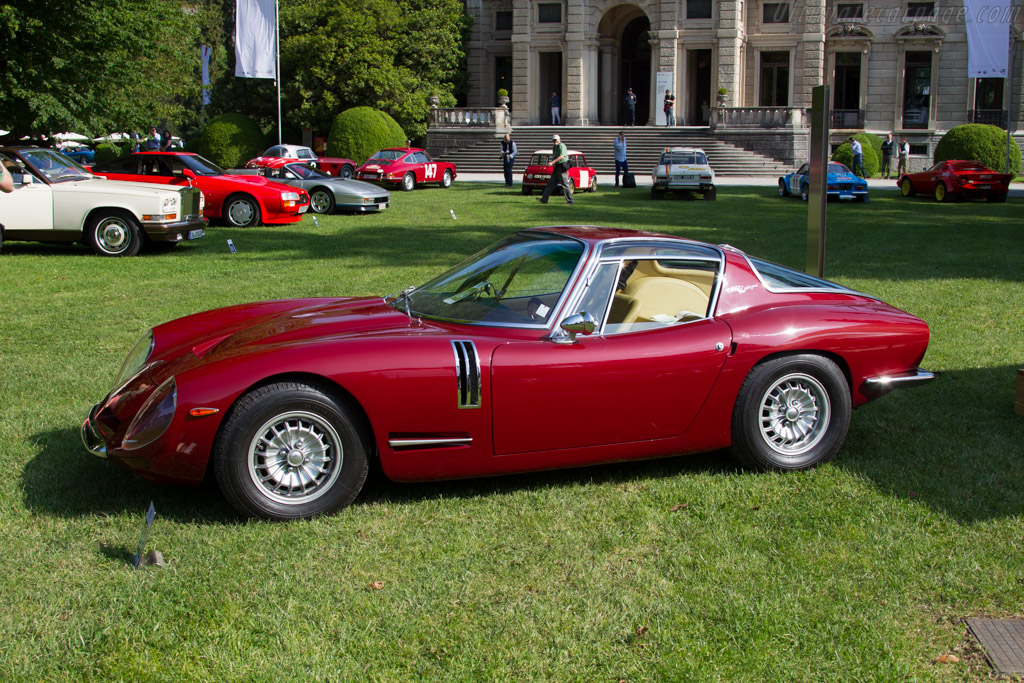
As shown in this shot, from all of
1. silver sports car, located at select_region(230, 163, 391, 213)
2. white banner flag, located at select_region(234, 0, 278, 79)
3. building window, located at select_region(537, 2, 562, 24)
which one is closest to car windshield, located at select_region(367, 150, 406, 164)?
white banner flag, located at select_region(234, 0, 278, 79)

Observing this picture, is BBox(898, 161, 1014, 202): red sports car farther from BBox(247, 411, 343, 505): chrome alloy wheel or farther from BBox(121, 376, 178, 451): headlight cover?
BBox(121, 376, 178, 451): headlight cover

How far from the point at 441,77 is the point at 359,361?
45.1 m

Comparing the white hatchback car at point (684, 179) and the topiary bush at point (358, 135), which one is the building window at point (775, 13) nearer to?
the topiary bush at point (358, 135)

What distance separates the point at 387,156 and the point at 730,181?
13.5 m

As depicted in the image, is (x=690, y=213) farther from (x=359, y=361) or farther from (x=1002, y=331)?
(x=359, y=361)

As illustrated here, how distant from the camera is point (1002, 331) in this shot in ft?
29.8

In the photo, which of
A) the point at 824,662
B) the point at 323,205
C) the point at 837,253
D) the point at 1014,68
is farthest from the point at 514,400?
the point at 1014,68

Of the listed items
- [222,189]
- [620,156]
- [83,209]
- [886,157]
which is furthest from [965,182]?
[83,209]

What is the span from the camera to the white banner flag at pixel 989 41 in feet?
113

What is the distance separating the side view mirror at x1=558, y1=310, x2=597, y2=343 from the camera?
500 cm

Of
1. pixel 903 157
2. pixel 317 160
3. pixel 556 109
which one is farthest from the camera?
pixel 556 109

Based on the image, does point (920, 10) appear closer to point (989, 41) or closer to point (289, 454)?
point (989, 41)

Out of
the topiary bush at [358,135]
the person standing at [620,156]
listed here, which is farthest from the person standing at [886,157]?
the topiary bush at [358,135]

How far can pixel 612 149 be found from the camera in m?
42.8
